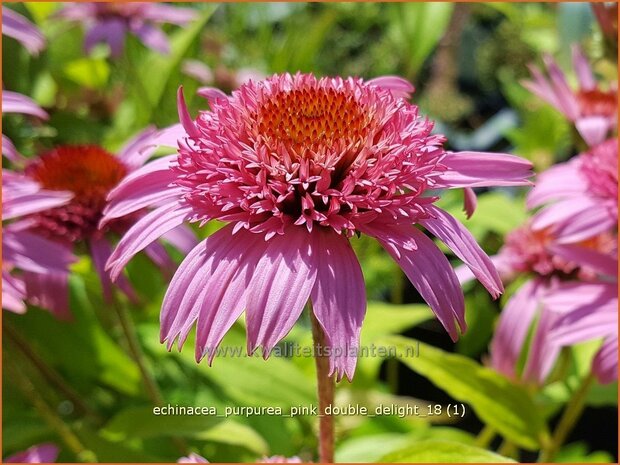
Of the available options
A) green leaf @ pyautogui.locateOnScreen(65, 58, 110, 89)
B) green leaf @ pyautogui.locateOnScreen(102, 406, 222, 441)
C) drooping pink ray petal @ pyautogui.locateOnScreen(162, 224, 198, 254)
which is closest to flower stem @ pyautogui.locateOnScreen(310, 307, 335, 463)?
green leaf @ pyautogui.locateOnScreen(102, 406, 222, 441)

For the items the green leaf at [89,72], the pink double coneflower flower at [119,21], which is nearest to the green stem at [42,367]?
the pink double coneflower flower at [119,21]

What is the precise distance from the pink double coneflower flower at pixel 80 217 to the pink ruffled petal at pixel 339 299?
0.26 meters

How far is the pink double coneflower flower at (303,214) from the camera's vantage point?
36cm

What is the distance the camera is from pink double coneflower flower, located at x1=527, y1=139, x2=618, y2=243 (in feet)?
1.94

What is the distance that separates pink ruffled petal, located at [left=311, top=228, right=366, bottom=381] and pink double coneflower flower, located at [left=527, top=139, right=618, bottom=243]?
29 cm

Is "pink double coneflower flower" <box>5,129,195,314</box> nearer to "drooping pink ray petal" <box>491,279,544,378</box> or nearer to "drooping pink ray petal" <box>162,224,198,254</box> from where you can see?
"drooping pink ray petal" <box>162,224,198,254</box>

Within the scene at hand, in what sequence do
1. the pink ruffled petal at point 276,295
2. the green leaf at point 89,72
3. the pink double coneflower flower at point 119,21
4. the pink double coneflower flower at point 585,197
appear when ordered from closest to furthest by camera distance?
the pink ruffled petal at point 276,295, the pink double coneflower flower at point 585,197, the pink double coneflower flower at point 119,21, the green leaf at point 89,72

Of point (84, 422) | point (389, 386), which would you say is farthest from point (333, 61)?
point (84, 422)

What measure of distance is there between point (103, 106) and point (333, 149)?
0.86 m

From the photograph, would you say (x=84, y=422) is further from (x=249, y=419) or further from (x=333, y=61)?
(x=333, y=61)

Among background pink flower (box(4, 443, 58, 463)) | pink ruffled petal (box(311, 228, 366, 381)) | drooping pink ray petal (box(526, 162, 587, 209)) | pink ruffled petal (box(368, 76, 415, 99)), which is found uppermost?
pink ruffled petal (box(368, 76, 415, 99))

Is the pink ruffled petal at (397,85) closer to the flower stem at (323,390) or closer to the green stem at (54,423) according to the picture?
the flower stem at (323,390)

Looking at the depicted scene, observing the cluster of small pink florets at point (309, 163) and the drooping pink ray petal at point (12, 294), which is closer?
the cluster of small pink florets at point (309, 163)

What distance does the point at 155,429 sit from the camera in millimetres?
557
